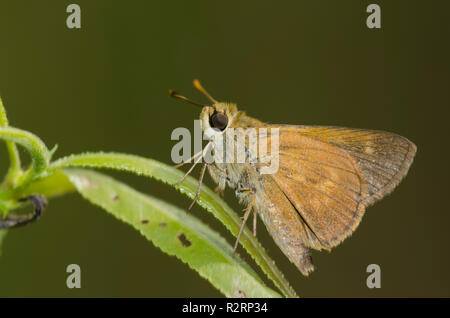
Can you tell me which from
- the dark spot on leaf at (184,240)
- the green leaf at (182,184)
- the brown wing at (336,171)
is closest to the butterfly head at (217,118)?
the brown wing at (336,171)

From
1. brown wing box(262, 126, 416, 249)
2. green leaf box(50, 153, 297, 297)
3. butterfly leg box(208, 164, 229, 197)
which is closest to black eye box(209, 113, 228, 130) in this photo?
butterfly leg box(208, 164, 229, 197)

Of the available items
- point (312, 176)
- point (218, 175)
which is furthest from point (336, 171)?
point (218, 175)

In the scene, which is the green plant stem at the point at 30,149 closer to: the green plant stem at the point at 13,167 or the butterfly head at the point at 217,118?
the green plant stem at the point at 13,167

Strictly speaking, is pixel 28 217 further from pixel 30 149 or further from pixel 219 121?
pixel 219 121

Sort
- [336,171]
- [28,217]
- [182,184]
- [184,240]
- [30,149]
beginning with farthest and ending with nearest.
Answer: [336,171] → [182,184] → [184,240] → [28,217] → [30,149]

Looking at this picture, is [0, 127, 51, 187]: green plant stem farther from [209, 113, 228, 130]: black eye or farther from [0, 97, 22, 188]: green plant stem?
[209, 113, 228, 130]: black eye

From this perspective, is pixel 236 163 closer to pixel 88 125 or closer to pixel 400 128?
pixel 88 125

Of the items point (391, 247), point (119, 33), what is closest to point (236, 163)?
point (119, 33)
